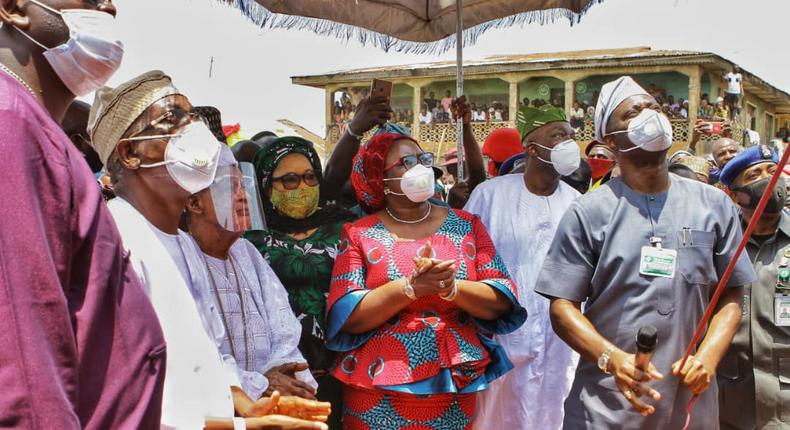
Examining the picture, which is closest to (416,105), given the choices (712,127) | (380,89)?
(712,127)

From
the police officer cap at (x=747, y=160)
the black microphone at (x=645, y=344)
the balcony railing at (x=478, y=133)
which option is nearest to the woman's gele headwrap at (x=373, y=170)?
the black microphone at (x=645, y=344)

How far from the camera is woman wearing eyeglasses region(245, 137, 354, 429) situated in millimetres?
3531

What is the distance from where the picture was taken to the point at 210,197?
2705 millimetres

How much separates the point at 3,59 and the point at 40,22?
109 millimetres

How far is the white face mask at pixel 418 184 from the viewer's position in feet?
11.5

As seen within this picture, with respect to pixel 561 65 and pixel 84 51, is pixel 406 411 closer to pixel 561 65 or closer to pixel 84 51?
pixel 84 51

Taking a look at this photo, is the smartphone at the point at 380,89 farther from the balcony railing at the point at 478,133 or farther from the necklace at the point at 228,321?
the balcony railing at the point at 478,133

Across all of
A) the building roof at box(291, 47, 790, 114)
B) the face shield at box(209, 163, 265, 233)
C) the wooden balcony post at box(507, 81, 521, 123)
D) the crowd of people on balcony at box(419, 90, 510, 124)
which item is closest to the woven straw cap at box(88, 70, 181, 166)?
the face shield at box(209, 163, 265, 233)

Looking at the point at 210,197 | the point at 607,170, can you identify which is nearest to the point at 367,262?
the point at 210,197

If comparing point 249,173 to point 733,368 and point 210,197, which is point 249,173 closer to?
point 210,197

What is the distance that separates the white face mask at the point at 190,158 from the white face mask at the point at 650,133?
1.65 meters

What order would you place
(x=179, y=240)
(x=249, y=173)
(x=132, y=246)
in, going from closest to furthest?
(x=132, y=246) < (x=179, y=240) < (x=249, y=173)

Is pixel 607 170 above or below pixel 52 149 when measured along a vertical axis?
below

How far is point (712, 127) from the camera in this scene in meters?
8.67
